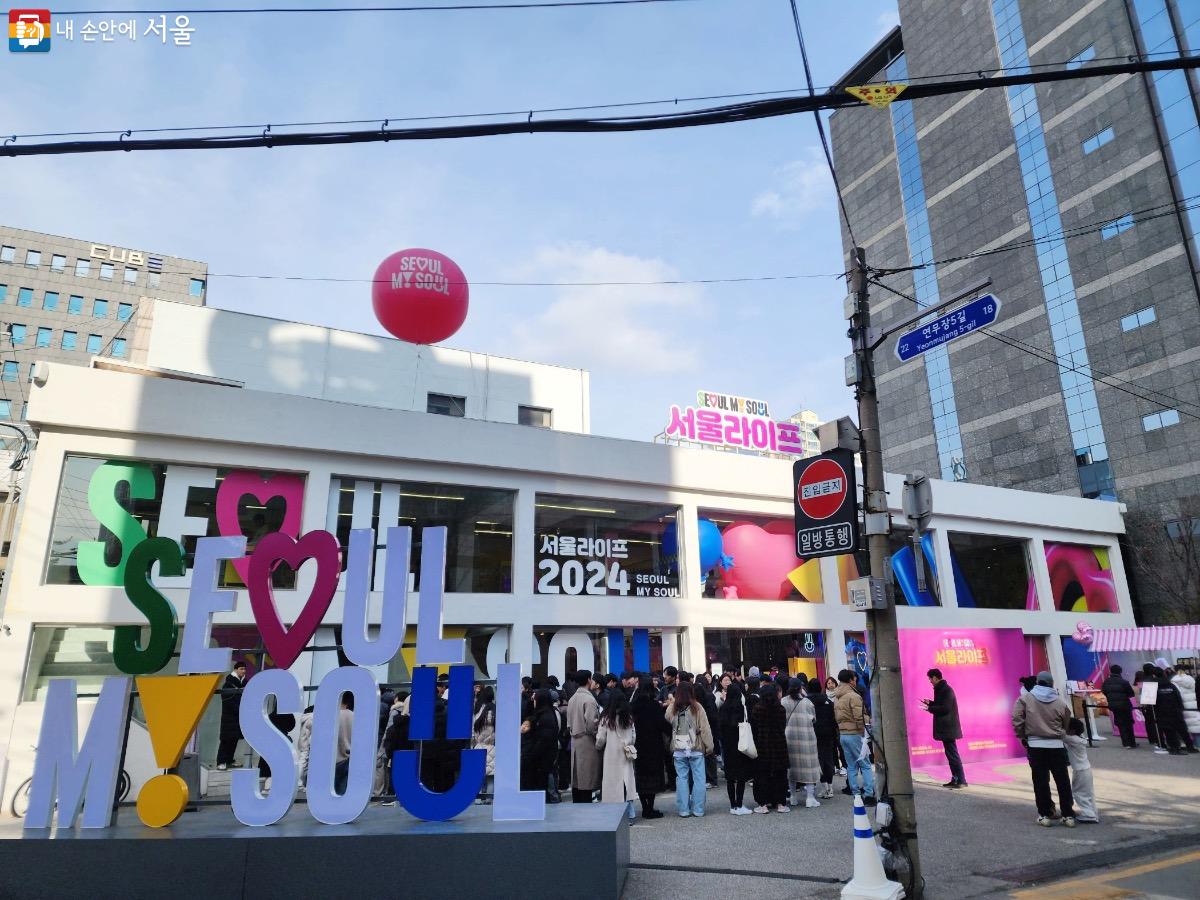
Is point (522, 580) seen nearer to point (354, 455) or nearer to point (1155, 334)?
point (354, 455)

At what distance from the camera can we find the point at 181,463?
14977 mm

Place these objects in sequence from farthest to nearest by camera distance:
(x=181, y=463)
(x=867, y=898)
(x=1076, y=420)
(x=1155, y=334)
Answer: (x=1076, y=420) < (x=1155, y=334) < (x=181, y=463) < (x=867, y=898)

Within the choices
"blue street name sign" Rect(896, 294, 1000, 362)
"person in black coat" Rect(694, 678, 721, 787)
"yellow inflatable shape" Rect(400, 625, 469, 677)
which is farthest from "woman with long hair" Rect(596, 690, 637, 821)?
"yellow inflatable shape" Rect(400, 625, 469, 677)

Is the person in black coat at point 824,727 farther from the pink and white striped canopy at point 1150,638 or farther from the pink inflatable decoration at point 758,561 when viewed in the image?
the pink and white striped canopy at point 1150,638

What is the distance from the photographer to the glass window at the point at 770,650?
1945cm

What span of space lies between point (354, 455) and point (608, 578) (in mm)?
6635

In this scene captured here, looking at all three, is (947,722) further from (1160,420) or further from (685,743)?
(1160,420)

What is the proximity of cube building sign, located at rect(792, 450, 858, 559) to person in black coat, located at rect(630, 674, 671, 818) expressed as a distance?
12.3ft

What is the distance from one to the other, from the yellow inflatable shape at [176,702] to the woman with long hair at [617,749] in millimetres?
4866

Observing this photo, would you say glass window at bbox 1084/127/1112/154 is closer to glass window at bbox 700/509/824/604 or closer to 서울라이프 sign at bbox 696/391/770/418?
서울라이프 sign at bbox 696/391/770/418

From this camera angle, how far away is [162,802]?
6.46 metres

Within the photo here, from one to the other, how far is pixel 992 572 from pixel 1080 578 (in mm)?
4518

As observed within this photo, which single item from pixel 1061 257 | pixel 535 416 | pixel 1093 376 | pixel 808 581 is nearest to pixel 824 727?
pixel 808 581

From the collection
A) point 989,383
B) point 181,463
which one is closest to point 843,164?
point 989,383
